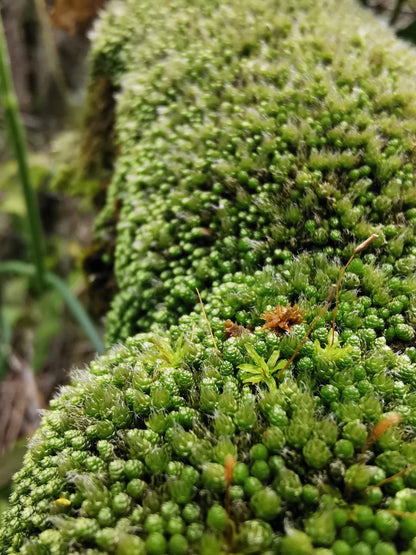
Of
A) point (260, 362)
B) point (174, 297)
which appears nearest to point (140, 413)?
point (260, 362)

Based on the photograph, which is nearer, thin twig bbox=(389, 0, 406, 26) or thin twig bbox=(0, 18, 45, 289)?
thin twig bbox=(0, 18, 45, 289)

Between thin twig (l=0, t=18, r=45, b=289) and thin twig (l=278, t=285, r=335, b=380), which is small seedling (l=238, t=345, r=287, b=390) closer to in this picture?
thin twig (l=278, t=285, r=335, b=380)

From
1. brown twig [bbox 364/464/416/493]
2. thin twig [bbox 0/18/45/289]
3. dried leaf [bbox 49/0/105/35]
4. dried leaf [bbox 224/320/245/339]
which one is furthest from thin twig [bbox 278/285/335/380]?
dried leaf [bbox 49/0/105/35]

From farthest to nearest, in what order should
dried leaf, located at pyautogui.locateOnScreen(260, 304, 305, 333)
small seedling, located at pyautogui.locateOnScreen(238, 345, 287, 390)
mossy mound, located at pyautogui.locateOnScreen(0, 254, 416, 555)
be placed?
dried leaf, located at pyautogui.locateOnScreen(260, 304, 305, 333) → small seedling, located at pyautogui.locateOnScreen(238, 345, 287, 390) → mossy mound, located at pyautogui.locateOnScreen(0, 254, 416, 555)

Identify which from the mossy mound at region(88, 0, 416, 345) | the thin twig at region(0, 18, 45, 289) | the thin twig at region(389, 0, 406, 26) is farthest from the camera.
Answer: the thin twig at region(389, 0, 406, 26)

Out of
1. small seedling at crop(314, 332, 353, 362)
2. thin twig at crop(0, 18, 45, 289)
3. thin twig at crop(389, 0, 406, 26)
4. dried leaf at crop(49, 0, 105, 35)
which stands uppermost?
thin twig at crop(389, 0, 406, 26)

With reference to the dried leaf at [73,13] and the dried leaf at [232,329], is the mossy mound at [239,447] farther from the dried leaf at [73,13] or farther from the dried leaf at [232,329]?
the dried leaf at [73,13]

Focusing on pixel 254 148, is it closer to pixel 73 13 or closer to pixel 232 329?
pixel 232 329

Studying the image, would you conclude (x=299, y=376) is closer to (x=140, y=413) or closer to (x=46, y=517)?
(x=140, y=413)
